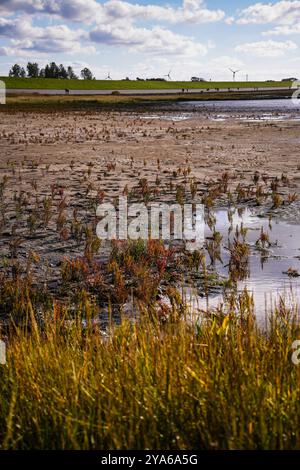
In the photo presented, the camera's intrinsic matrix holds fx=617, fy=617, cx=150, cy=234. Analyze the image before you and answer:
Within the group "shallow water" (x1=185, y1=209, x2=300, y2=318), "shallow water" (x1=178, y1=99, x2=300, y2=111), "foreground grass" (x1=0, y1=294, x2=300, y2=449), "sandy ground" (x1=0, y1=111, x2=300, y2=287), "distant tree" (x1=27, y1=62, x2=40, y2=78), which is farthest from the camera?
"distant tree" (x1=27, y1=62, x2=40, y2=78)

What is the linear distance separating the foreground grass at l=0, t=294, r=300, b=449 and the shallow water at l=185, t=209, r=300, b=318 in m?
1.74

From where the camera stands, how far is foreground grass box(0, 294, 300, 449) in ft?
11.2

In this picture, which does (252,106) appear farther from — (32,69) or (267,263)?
(32,69)

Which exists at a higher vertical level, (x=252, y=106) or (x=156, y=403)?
(x=252, y=106)

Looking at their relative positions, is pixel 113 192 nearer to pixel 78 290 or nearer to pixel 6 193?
pixel 6 193

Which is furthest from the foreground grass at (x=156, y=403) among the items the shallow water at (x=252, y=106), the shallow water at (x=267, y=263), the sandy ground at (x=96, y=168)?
the shallow water at (x=252, y=106)

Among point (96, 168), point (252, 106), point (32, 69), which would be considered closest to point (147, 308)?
point (96, 168)

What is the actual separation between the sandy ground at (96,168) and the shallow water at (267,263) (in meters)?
2.26

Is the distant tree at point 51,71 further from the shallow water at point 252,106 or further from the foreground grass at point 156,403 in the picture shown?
the foreground grass at point 156,403

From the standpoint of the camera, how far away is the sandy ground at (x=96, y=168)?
1081 cm

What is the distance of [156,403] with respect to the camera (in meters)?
3.68

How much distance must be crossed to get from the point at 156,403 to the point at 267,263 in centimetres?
561

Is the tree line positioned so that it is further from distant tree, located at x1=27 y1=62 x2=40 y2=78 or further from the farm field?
the farm field

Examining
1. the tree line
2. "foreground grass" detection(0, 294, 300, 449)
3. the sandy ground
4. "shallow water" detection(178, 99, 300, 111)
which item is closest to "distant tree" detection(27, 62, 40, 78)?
the tree line
